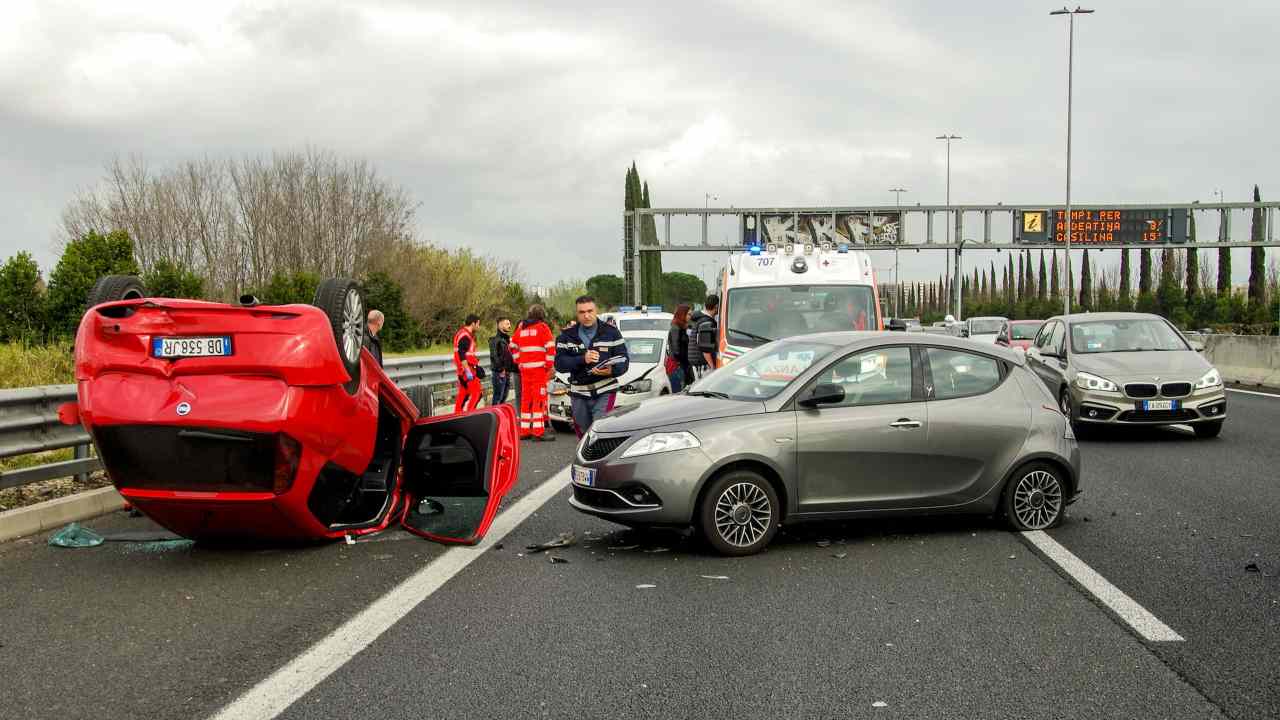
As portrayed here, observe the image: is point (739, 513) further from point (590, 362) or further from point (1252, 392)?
point (1252, 392)

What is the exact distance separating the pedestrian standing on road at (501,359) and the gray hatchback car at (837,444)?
30.8ft

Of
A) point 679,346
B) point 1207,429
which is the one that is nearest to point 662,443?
point 679,346

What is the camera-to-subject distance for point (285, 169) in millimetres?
45656

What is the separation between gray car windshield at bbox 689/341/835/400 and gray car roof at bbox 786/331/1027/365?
127 mm

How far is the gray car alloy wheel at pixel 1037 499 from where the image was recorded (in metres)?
8.51

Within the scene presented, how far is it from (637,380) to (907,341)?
9.26m

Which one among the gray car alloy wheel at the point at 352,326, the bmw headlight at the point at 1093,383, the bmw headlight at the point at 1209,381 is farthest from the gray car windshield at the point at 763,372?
the bmw headlight at the point at 1209,381

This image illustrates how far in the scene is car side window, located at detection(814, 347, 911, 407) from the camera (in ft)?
26.9

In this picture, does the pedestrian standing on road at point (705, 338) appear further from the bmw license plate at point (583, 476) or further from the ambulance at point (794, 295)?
the bmw license plate at point (583, 476)

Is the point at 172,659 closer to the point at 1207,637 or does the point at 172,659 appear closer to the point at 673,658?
the point at 673,658

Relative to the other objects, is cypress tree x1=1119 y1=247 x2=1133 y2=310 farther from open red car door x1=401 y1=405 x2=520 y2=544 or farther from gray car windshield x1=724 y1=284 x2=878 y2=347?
open red car door x1=401 y1=405 x2=520 y2=544

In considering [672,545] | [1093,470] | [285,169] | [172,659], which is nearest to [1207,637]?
[672,545]

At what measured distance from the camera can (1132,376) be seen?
14.8m

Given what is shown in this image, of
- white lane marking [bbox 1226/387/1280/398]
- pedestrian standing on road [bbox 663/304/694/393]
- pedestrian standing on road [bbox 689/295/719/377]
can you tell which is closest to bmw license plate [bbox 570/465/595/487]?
pedestrian standing on road [bbox 689/295/719/377]
